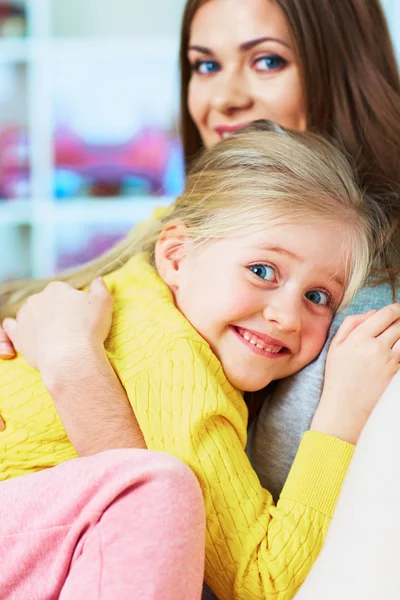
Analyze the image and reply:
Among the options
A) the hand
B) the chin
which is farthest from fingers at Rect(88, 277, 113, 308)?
the chin

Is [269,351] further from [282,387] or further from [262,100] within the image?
[262,100]

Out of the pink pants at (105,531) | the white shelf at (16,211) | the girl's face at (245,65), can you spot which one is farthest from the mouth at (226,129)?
the white shelf at (16,211)

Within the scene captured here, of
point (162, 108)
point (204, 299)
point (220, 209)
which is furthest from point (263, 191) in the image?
point (162, 108)

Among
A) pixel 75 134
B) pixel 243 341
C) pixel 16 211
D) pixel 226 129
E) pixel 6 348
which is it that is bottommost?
pixel 16 211

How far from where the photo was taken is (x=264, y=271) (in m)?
1.08

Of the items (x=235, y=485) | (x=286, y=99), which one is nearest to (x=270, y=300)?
(x=235, y=485)

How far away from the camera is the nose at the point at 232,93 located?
1584 millimetres

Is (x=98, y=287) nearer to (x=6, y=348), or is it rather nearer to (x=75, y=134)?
(x=6, y=348)

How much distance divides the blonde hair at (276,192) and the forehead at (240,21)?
0.35 m

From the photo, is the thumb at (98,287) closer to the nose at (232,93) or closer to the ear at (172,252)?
the ear at (172,252)

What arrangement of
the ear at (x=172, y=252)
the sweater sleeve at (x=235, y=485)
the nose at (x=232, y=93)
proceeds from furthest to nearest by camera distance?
1. the nose at (x=232, y=93)
2. the ear at (x=172, y=252)
3. the sweater sleeve at (x=235, y=485)

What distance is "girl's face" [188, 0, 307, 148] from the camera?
5.02 feet

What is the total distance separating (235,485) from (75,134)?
2.61m

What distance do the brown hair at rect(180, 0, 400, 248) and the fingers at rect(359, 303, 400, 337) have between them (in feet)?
1.54
